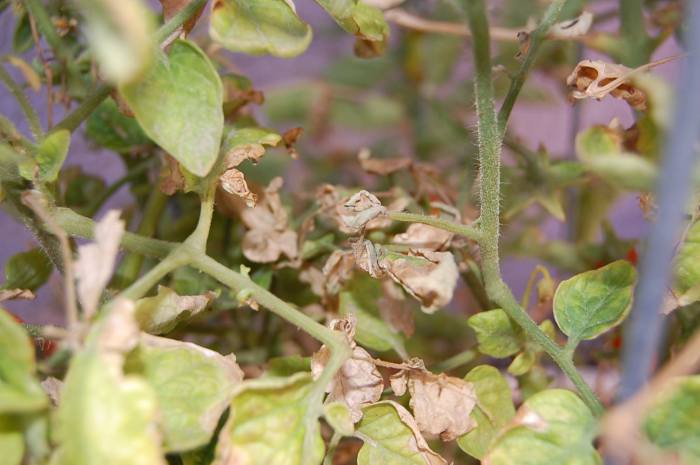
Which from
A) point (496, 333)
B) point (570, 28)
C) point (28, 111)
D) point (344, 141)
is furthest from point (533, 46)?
point (344, 141)

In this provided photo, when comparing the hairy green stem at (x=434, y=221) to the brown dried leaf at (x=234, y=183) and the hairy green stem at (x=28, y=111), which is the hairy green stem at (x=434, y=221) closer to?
the brown dried leaf at (x=234, y=183)

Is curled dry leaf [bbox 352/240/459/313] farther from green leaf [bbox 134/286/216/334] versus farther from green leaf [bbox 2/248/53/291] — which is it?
green leaf [bbox 2/248/53/291]

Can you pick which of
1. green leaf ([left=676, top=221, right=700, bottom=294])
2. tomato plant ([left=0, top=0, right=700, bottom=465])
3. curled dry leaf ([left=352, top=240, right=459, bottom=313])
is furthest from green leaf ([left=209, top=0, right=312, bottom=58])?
green leaf ([left=676, top=221, right=700, bottom=294])

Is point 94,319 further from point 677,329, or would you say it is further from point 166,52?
point 677,329

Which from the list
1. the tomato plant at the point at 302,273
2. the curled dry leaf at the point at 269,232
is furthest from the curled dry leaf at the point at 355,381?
the curled dry leaf at the point at 269,232

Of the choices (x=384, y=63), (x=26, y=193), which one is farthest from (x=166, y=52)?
(x=384, y=63)

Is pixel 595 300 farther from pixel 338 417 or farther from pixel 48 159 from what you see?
pixel 48 159
